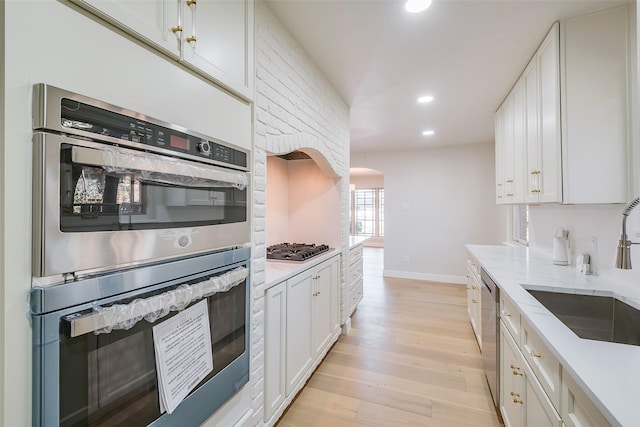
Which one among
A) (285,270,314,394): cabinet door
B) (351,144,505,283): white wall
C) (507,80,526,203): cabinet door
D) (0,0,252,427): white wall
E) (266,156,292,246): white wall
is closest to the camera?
(0,0,252,427): white wall

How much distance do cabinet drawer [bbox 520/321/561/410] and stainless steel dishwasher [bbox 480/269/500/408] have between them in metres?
0.56

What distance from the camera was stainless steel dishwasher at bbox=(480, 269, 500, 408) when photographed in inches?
76.5

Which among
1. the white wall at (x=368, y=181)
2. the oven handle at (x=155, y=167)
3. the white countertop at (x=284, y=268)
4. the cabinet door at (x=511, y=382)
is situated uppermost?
the white wall at (x=368, y=181)

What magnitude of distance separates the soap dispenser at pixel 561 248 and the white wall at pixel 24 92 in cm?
295

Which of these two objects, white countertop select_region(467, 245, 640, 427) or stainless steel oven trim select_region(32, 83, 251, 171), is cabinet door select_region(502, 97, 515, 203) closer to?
white countertop select_region(467, 245, 640, 427)

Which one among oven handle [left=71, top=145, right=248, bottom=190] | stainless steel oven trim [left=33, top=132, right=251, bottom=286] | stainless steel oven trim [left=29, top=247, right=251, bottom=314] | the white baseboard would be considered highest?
oven handle [left=71, top=145, right=248, bottom=190]

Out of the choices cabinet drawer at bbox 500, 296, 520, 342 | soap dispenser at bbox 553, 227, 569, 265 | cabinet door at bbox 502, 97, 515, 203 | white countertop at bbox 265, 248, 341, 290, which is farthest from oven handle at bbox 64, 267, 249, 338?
cabinet door at bbox 502, 97, 515, 203

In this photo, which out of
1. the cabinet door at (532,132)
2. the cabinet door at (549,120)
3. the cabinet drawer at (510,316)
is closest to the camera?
the cabinet drawer at (510,316)

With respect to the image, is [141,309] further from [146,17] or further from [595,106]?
[595,106]

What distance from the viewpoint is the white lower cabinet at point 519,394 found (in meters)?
1.14

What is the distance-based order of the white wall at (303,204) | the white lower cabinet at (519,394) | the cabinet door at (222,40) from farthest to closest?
the white wall at (303,204) → the white lower cabinet at (519,394) → the cabinet door at (222,40)

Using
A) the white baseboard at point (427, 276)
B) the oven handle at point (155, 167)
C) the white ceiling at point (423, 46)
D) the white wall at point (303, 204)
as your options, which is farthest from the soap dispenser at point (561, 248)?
the white baseboard at point (427, 276)

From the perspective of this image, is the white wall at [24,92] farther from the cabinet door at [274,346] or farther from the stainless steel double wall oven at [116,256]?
the cabinet door at [274,346]

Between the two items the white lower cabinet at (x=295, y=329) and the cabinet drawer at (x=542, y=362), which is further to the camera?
the white lower cabinet at (x=295, y=329)
